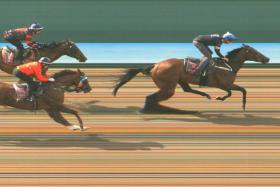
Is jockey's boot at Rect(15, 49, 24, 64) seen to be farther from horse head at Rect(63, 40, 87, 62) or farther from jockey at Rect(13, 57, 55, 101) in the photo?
jockey at Rect(13, 57, 55, 101)

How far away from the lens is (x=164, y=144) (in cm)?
873

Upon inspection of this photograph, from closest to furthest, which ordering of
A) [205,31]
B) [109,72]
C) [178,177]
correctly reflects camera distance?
[178,177] < [109,72] < [205,31]

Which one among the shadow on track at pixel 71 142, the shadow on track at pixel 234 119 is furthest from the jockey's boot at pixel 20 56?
the shadow on track at pixel 234 119

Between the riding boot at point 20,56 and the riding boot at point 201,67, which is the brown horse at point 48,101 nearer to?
the riding boot at point 20,56

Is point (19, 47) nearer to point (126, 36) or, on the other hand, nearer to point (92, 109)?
point (92, 109)

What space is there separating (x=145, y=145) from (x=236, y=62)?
3154 mm

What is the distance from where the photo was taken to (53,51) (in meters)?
12.0

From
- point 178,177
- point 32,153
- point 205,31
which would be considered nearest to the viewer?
point 178,177

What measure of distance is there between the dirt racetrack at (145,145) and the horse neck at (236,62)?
764 millimetres

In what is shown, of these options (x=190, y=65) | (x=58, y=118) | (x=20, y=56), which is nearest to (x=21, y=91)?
(x=58, y=118)

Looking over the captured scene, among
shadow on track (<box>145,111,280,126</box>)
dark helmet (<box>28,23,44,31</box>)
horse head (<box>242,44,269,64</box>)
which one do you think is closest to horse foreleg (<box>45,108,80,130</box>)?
shadow on track (<box>145,111,280,126</box>)

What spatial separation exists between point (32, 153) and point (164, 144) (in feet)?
6.10

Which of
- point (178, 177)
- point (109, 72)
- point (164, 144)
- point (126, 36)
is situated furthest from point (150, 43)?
point (178, 177)

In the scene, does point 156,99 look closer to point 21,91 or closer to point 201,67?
point 201,67
